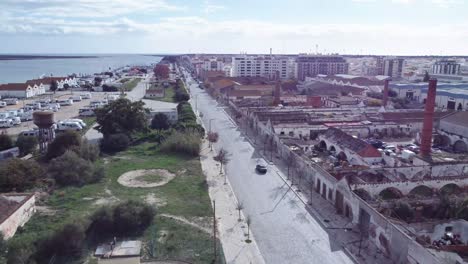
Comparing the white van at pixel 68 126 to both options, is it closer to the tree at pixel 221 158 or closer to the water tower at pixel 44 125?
the water tower at pixel 44 125

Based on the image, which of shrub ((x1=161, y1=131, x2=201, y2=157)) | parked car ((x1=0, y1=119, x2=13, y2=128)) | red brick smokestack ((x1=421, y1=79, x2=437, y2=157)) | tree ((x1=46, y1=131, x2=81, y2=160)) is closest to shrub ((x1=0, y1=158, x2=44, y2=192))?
tree ((x1=46, y1=131, x2=81, y2=160))

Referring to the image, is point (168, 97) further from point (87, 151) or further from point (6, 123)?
point (87, 151)

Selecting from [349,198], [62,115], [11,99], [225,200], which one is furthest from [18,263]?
[11,99]

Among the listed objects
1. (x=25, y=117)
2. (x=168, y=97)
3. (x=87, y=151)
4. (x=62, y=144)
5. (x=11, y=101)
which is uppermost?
(x=168, y=97)

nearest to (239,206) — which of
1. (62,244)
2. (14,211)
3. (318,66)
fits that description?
(62,244)

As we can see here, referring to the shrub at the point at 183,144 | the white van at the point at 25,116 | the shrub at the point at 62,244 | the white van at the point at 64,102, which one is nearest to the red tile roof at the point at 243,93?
the white van at the point at 64,102

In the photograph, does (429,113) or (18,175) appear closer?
(18,175)
